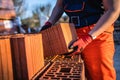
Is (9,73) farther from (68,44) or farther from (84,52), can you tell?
(84,52)

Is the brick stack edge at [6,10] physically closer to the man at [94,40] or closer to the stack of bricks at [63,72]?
the man at [94,40]

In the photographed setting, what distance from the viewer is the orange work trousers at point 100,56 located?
2.73m

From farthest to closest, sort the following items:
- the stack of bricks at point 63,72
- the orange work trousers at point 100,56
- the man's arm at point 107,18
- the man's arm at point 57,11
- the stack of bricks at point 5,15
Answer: the stack of bricks at point 5,15 → the man's arm at point 57,11 → the orange work trousers at point 100,56 → the man's arm at point 107,18 → the stack of bricks at point 63,72

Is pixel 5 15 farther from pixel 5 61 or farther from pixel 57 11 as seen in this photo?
pixel 5 61

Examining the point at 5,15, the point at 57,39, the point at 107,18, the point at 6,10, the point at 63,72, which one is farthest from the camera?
the point at 6,10

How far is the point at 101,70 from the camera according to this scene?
2758 mm

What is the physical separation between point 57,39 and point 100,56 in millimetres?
630

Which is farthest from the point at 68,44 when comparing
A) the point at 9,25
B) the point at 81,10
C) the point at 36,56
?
the point at 9,25

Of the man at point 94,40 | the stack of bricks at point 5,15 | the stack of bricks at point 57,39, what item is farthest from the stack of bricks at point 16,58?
the stack of bricks at point 5,15

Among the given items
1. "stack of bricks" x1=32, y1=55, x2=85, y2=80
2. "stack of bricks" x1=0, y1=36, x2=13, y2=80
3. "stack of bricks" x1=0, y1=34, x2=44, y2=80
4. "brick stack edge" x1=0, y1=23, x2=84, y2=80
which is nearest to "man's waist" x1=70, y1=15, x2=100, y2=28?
"stack of bricks" x1=32, y1=55, x2=85, y2=80

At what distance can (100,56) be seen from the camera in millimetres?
2723

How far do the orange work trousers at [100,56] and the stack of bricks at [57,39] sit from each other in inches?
16.4

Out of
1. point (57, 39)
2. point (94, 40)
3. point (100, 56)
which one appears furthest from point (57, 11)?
point (57, 39)

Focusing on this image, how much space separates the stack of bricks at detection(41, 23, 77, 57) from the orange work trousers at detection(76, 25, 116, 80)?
416 mm
